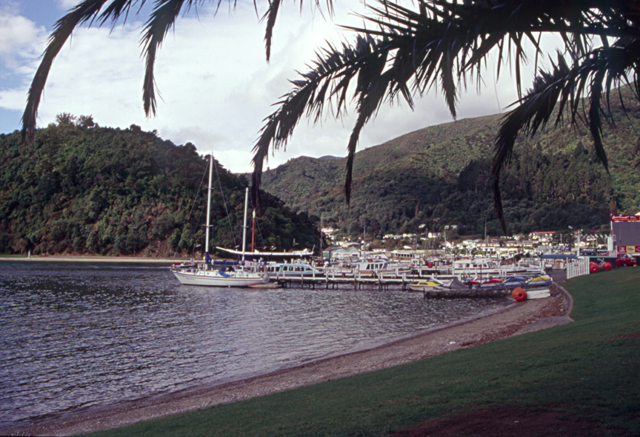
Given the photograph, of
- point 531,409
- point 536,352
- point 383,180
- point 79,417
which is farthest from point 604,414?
point 383,180

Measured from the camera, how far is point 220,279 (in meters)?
46.5

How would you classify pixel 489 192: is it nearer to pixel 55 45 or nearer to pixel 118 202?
pixel 118 202

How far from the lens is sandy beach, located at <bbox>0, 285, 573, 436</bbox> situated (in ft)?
32.8

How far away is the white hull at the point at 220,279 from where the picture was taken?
46281 mm

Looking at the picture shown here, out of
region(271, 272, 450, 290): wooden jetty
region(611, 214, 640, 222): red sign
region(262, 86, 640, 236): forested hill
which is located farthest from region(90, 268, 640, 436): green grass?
region(262, 86, 640, 236): forested hill

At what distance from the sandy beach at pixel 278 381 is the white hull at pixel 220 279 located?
1085 inches

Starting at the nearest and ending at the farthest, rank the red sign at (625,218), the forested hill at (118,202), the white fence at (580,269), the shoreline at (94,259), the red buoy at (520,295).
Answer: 1. the red buoy at (520,295)
2. the white fence at (580,269)
3. the red sign at (625,218)
4. the shoreline at (94,259)
5. the forested hill at (118,202)

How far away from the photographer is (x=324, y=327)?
77.9 feet

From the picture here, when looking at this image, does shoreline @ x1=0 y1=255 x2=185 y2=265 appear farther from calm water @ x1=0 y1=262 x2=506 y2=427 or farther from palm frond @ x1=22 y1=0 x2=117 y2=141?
palm frond @ x1=22 y1=0 x2=117 y2=141

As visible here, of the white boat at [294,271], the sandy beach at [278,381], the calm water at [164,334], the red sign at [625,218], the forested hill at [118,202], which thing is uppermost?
the forested hill at [118,202]

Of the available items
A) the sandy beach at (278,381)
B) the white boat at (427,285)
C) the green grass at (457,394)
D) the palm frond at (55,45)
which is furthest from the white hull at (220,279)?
the palm frond at (55,45)

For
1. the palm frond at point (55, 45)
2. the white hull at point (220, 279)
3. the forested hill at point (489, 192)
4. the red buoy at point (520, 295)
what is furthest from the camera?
the forested hill at point (489, 192)

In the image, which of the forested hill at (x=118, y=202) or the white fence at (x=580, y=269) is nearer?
the white fence at (x=580, y=269)

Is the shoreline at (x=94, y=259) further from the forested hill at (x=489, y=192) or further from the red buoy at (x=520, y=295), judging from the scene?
the red buoy at (x=520, y=295)
